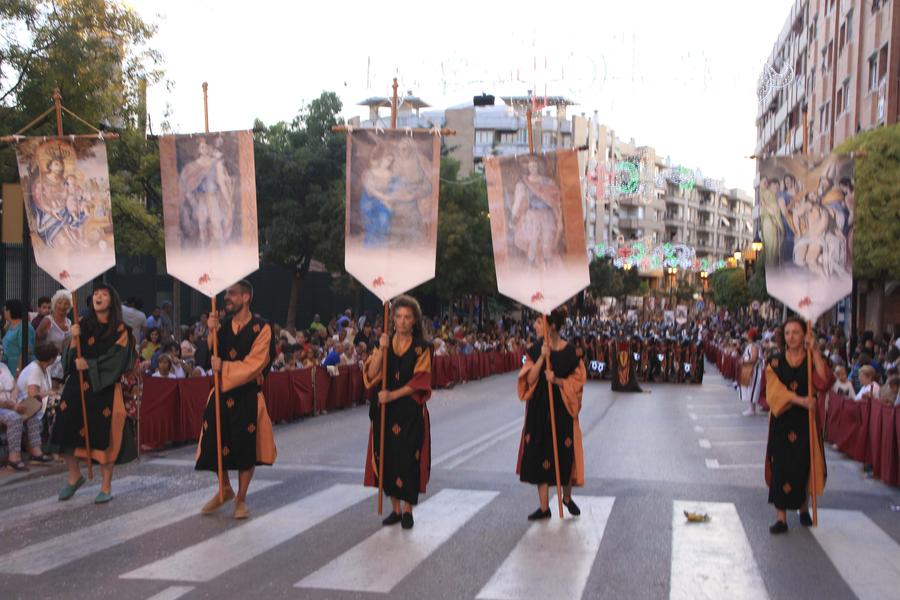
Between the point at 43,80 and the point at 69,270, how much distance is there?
7393mm

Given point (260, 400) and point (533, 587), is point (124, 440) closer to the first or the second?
point (260, 400)

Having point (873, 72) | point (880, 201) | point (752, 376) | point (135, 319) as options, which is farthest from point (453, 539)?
point (873, 72)

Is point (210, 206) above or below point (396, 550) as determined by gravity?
above

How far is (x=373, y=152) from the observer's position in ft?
30.6

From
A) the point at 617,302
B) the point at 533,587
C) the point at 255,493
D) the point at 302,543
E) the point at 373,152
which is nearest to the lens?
the point at 533,587

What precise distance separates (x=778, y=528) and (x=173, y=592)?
188 inches

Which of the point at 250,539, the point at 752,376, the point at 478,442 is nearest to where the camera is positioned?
the point at 250,539

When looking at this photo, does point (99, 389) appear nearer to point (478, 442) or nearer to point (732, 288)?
point (478, 442)

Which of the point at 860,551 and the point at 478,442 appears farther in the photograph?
the point at 478,442

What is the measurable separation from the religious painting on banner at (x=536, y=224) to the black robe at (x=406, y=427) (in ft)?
4.13

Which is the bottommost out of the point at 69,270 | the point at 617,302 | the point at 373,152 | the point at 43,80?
the point at 617,302

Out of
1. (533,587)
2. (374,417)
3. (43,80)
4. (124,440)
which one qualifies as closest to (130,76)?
(43,80)

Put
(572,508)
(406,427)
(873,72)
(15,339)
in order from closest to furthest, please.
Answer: (406,427) → (572,508) → (15,339) → (873,72)

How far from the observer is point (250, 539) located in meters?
8.02
